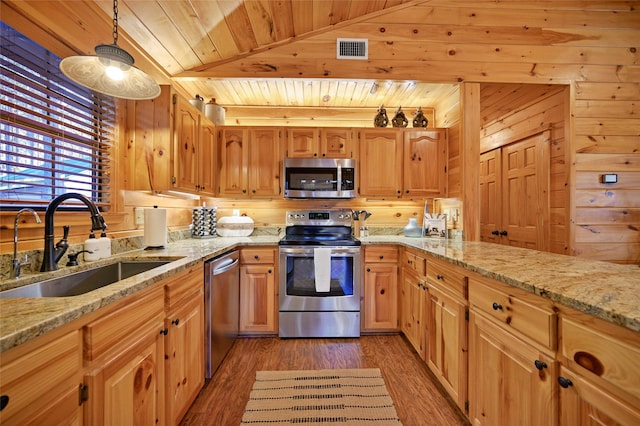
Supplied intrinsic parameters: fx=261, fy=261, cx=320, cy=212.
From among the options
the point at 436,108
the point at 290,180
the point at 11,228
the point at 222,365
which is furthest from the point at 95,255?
the point at 436,108

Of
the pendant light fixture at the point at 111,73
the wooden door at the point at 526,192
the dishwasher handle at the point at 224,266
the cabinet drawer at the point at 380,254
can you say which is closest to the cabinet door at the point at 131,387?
the dishwasher handle at the point at 224,266

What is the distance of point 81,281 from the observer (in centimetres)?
138

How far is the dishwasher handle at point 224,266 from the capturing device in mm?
1968

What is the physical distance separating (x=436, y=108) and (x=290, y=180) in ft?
6.77

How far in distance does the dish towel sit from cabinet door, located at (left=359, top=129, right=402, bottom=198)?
896mm

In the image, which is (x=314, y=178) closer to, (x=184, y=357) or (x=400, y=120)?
(x=400, y=120)

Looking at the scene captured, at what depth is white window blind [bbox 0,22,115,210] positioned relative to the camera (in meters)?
1.20

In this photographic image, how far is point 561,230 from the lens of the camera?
8.11 feet

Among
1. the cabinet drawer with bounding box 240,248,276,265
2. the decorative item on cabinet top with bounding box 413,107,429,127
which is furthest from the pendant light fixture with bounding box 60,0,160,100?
the decorative item on cabinet top with bounding box 413,107,429,127

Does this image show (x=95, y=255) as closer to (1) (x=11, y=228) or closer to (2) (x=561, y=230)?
(1) (x=11, y=228)

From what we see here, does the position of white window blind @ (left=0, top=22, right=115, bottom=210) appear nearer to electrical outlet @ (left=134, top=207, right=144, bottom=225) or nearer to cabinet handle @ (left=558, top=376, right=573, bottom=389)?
electrical outlet @ (left=134, top=207, right=144, bottom=225)

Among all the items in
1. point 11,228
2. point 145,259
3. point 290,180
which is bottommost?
point 145,259

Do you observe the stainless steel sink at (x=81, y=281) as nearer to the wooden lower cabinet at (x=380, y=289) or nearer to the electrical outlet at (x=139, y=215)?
the electrical outlet at (x=139, y=215)

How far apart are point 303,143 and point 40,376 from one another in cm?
265
